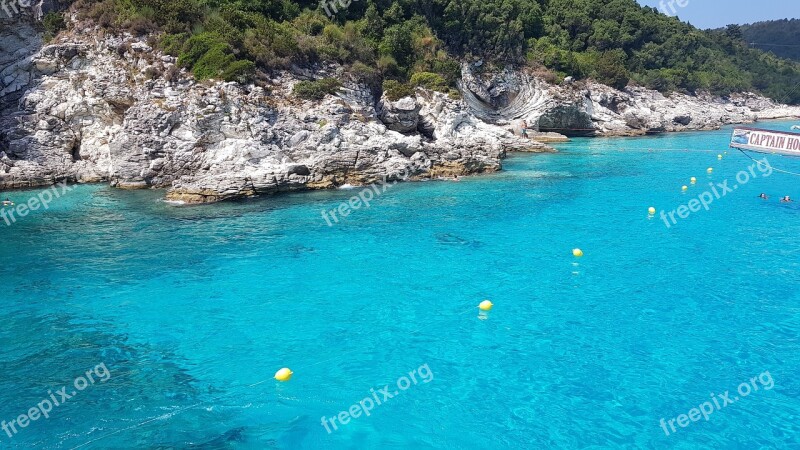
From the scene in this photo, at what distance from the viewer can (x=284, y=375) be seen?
10312 millimetres

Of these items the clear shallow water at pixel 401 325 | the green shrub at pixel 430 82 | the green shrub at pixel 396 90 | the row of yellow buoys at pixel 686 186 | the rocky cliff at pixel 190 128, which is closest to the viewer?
the clear shallow water at pixel 401 325

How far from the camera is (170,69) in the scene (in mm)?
30781

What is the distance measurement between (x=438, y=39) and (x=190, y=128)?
30.5 metres

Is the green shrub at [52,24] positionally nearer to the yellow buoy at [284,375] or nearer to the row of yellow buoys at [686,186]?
the yellow buoy at [284,375]

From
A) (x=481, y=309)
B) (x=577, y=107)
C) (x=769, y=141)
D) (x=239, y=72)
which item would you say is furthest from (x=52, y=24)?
(x=577, y=107)

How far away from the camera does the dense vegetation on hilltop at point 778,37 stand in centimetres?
16938

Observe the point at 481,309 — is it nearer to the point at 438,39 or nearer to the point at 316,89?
the point at 316,89

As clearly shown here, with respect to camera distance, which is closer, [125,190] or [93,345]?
[93,345]

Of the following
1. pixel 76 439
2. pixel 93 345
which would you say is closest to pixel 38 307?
pixel 93 345

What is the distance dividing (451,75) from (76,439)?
1676 inches

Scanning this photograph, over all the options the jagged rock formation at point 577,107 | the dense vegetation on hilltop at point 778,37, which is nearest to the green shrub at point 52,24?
the jagged rock formation at point 577,107

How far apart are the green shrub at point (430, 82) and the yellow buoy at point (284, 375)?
32.8m

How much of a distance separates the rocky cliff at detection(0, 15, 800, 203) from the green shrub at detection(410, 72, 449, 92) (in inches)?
73.2

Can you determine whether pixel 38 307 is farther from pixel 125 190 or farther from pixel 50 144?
pixel 50 144
